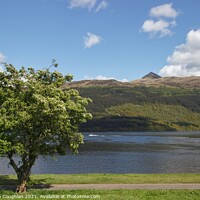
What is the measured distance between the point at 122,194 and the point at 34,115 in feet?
38.0

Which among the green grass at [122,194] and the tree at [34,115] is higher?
the tree at [34,115]

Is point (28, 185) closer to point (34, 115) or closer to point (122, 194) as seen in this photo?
point (34, 115)

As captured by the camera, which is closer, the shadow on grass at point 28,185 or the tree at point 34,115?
the tree at point 34,115

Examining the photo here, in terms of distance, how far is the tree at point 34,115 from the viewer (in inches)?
1267

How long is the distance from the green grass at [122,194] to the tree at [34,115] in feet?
10.6

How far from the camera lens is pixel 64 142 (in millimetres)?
36656

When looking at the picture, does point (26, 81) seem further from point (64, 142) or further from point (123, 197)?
point (123, 197)

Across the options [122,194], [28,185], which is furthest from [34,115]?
[122,194]

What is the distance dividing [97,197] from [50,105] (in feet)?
31.9

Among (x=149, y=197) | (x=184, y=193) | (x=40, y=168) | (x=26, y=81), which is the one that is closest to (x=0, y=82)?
(x=26, y=81)

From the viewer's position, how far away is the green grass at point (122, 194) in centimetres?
3052

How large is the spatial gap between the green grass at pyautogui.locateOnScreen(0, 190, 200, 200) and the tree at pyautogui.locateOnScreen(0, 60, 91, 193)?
3218mm

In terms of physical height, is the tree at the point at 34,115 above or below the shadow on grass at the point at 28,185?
above

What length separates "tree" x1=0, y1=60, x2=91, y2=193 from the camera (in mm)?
32188
